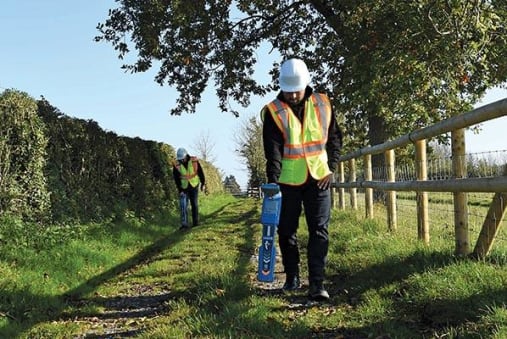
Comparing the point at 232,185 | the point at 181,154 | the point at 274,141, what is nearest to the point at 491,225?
the point at 274,141

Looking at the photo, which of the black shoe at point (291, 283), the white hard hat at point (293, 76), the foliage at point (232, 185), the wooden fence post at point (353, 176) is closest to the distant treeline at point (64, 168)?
the black shoe at point (291, 283)

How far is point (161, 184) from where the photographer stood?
17.0m

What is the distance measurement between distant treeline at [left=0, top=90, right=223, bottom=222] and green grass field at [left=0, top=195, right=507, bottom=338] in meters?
0.60

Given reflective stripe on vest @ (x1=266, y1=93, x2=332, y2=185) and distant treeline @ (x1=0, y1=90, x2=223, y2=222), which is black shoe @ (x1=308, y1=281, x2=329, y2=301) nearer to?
reflective stripe on vest @ (x1=266, y1=93, x2=332, y2=185)

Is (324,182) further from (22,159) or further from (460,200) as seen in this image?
(22,159)

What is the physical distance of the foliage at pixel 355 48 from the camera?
1058 centimetres

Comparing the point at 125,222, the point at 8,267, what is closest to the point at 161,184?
the point at 125,222

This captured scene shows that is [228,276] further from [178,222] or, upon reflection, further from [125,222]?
[178,222]

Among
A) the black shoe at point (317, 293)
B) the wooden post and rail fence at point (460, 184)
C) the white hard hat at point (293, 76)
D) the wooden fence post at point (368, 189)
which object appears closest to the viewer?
the wooden post and rail fence at point (460, 184)

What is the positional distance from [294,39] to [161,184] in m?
6.87

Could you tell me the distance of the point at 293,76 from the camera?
15.1 feet

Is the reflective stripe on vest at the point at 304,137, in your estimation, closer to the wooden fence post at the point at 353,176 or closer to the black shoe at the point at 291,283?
the black shoe at the point at 291,283

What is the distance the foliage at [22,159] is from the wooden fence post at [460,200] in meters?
6.13

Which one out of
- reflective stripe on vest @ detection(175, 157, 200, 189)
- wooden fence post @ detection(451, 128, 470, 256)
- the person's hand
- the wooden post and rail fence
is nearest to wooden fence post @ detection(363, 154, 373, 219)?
the wooden post and rail fence
